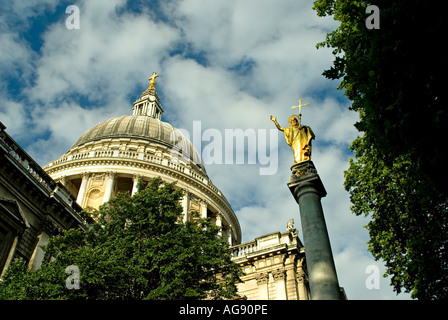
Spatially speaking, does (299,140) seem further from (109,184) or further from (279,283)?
(109,184)

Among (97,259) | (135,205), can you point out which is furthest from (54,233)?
(97,259)

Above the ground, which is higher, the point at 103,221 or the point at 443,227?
the point at 103,221

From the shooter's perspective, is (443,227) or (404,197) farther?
(404,197)

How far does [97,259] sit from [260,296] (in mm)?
10541

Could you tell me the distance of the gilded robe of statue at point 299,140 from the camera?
11.1 meters

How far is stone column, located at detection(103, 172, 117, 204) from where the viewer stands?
3578 cm

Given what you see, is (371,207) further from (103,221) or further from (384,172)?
(103,221)

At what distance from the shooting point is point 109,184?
120ft

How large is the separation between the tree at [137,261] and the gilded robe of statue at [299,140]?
5.69 meters

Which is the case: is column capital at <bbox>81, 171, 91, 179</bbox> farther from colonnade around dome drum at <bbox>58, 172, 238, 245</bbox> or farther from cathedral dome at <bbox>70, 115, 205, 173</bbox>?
cathedral dome at <bbox>70, 115, 205, 173</bbox>

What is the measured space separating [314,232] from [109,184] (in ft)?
98.8

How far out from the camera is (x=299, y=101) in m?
12.4

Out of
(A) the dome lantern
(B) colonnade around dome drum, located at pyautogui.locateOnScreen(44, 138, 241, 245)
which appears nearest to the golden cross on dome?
(A) the dome lantern

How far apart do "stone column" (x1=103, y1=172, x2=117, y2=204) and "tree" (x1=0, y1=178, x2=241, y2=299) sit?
18923mm
